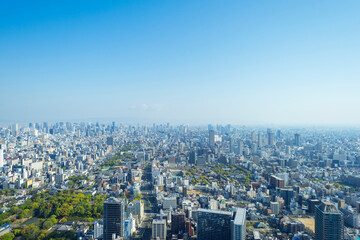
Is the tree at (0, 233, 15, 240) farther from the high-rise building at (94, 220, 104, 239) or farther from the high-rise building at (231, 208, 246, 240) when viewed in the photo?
the high-rise building at (231, 208, 246, 240)

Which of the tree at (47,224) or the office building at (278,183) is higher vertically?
the office building at (278,183)

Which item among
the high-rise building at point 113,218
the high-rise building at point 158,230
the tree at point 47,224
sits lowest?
the tree at point 47,224

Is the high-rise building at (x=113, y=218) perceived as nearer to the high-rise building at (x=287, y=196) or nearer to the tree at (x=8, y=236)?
the tree at (x=8, y=236)

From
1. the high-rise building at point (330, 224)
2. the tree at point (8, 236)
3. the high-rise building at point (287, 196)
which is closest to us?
the high-rise building at point (330, 224)

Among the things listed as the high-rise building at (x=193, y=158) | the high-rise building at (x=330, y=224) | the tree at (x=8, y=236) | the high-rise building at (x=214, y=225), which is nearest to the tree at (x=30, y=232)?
the tree at (x=8, y=236)

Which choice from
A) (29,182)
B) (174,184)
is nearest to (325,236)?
(174,184)

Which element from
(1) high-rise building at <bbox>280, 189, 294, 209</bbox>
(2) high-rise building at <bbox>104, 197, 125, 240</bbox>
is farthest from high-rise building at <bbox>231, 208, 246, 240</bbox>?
(1) high-rise building at <bbox>280, 189, 294, 209</bbox>

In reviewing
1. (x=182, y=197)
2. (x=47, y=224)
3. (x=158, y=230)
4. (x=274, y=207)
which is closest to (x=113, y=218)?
(x=158, y=230)
